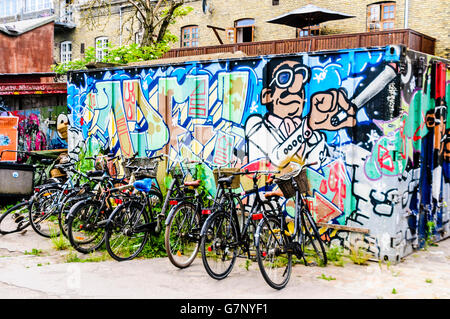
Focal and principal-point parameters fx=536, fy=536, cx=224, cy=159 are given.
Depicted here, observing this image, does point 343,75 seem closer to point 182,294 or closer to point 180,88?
point 180,88

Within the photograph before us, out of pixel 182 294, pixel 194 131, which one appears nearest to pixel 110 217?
pixel 182 294

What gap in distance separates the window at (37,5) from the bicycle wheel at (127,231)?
114 feet

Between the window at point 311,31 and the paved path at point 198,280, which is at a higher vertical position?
the window at point 311,31

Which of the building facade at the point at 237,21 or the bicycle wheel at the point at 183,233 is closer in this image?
the bicycle wheel at the point at 183,233

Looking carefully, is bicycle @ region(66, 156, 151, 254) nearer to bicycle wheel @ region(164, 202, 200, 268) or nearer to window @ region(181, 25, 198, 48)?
bicycle wheel @ region(164, 202, 200, 268)

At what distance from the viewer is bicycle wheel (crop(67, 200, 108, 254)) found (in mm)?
7168

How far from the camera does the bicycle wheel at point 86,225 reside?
7.17 metres

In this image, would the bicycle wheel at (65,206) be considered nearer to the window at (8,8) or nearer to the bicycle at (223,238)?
the bicycle at (223,238)

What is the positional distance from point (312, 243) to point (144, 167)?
282cm

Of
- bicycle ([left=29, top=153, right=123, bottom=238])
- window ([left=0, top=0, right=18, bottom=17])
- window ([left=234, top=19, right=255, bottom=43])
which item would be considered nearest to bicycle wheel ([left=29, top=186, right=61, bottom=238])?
bicycle ([left=29, top=153, right=123, bottom=238])

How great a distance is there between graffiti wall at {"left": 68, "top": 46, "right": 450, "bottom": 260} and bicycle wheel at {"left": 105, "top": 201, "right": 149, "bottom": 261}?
160 centimetres

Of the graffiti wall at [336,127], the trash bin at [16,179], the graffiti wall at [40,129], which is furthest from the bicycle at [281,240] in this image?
the graffiti wall at [40,129]

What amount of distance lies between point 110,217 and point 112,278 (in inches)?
35.9

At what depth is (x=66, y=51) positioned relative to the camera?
3756cm
